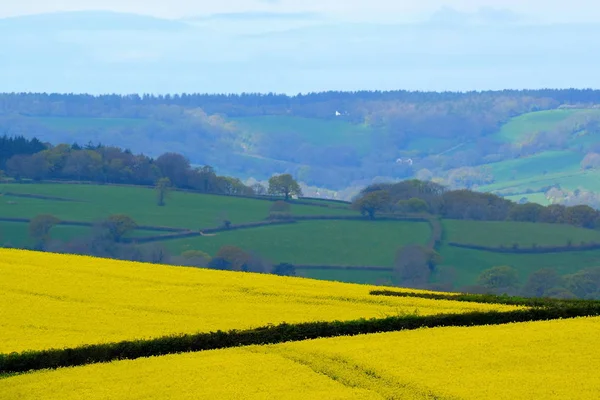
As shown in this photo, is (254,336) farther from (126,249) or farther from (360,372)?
(126,249)

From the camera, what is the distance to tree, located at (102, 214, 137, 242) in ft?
475

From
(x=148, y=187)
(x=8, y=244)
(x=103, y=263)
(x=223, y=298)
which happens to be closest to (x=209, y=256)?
(x=8, y=244)

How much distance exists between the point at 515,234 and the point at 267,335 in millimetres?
122393

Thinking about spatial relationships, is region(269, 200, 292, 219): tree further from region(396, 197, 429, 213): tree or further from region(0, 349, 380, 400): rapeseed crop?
region(0, 349, 380, 400): rapeseed crop

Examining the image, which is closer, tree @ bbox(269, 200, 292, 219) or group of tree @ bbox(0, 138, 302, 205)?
tree @ bbox(269, 200, 292, 219)

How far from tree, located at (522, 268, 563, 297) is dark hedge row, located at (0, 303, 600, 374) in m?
85.6

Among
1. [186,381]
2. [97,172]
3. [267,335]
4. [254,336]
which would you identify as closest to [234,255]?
[97,172]

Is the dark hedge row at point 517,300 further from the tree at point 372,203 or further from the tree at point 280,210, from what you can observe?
the tree at point 372,203

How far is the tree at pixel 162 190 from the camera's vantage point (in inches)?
6615

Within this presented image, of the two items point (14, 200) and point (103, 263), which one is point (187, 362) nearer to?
point (103, 263)

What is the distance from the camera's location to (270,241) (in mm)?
147750

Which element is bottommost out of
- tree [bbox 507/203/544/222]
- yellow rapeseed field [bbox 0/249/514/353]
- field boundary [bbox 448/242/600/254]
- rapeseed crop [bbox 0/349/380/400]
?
field boundary [bbox 448/242/600/254]

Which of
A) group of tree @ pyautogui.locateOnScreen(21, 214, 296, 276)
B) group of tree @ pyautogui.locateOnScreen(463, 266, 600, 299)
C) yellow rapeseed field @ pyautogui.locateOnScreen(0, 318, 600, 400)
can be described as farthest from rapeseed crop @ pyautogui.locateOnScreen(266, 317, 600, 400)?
group of tree @ pyautogui.locateOnScreen(21, 214, 296, 276)

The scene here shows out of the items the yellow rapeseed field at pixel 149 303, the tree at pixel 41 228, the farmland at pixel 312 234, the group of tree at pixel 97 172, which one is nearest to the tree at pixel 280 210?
the farmland at pixel 312 234
